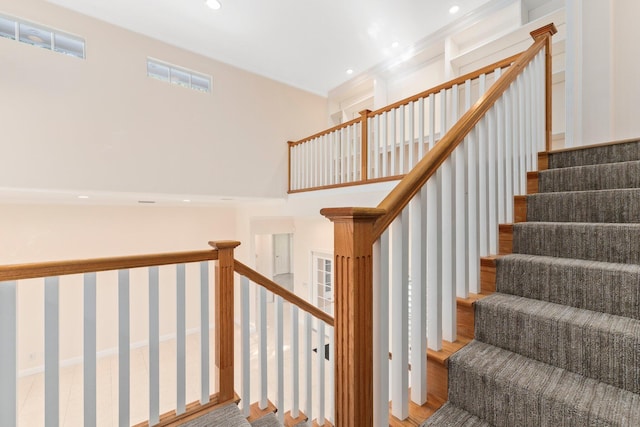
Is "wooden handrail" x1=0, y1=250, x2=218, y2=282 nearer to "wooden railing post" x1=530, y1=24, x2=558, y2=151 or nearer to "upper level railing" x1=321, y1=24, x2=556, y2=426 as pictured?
"upper level railing" x1=321, y1=24, x2=556, y2=426

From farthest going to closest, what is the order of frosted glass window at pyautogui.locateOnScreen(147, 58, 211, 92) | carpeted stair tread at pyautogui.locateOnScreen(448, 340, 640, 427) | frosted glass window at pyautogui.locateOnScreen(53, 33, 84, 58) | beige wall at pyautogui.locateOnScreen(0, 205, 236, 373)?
beige wall at pyautogui.locateOnScreen(0, 205, 236, 373)
frosted glass window at pyautogui.locateOnScreen(147, 58, 211, 92)
frosted glass window at pyautogui.locateOnScreen(53, 33, 84, 58)
carpeted stair tread at pyautogui.locateOnScreen(448, 340, 640, 427)

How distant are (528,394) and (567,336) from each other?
28 centimetres

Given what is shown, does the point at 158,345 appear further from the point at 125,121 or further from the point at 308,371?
the point at 125,121

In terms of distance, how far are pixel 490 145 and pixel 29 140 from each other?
410 cm

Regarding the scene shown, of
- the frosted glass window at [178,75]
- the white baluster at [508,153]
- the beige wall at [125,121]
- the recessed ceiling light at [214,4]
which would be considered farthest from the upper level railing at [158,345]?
the recessed ceiling light at [214,4]

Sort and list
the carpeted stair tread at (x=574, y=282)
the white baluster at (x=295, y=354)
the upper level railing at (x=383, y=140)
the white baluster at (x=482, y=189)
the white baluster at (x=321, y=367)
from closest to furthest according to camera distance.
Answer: the carpeted stair tread at (x=574, y=282) → the white baluster at (x=482, y=189) → the white baluster at (x=295, y=354) → the white baluster at (x=321, y=367) → the upper level railing at (x=383, y=140)

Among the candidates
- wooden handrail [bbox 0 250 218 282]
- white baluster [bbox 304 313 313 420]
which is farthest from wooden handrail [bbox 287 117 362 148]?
wooden handrail [bbox 0 250 218 282]

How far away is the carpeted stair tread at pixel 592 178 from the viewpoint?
1509 millimetres

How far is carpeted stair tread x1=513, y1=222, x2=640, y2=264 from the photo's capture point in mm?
1197

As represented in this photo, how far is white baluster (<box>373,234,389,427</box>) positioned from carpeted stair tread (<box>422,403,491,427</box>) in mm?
171

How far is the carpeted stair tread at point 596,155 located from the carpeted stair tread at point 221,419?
8.70ft

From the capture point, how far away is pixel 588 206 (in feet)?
4.87

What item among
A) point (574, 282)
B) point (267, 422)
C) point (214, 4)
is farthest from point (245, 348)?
point (214, 4)

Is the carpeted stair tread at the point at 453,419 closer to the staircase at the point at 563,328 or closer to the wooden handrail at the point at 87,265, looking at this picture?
the staircase at the point at 563,328
